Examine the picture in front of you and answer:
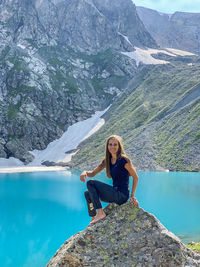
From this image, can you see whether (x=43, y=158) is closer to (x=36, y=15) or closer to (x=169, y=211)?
(x=169, y=211)

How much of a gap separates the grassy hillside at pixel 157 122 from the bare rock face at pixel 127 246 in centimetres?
5323

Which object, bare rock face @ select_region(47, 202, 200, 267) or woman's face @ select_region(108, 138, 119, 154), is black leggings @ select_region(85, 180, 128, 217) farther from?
woman's face @ select_region(108, 138, 119, 154)

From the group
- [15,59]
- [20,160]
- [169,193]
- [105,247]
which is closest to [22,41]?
[15,59]

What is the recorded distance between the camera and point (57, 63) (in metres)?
125

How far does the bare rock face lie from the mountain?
293ft

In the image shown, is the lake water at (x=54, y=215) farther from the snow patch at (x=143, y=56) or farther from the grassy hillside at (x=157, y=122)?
the snow patch at (x=143, y=56)

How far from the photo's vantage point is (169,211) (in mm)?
26578

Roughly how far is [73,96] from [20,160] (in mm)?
37039

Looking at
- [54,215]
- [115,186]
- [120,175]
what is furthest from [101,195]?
[54,215]


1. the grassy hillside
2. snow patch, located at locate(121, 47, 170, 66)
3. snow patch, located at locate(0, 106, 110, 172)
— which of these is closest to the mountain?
snow patch, located at locate(0, 106, 110, 172)

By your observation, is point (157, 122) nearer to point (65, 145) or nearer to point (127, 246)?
point (65, 145)

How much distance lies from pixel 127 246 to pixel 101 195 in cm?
141

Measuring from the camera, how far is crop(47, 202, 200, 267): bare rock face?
6.42 m

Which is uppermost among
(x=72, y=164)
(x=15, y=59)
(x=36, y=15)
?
(x=36, y=15)
